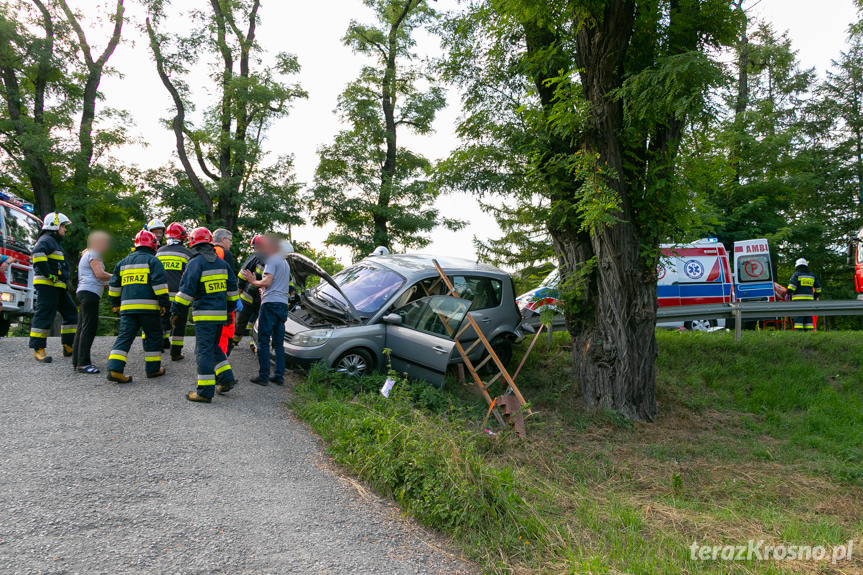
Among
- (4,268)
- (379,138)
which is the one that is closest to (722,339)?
(4,268)

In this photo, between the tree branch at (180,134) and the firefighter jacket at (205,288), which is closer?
the firefighter jacket at (205,288)

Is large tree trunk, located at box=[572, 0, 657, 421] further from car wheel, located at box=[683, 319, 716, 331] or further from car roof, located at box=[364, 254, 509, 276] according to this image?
car wheel, located at box=[683, 319, 716, 331]

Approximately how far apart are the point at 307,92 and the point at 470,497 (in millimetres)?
19870

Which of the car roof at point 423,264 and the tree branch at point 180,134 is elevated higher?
the tree branch at point 180,134

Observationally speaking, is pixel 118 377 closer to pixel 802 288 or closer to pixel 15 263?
pixel 15 263

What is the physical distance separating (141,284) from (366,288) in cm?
313

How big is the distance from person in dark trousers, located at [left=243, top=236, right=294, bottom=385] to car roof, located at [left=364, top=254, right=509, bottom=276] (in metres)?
1.99

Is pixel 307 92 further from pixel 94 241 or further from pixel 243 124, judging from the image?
pixel 94 241

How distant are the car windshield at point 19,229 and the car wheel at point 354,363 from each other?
6.76 meters

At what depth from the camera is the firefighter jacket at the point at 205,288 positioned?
20.2ft

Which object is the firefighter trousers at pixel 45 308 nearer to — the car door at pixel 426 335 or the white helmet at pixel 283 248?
the white helmet at pixel 283 248

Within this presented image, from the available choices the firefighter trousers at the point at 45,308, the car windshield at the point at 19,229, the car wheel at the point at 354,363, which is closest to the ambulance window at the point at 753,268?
the car wheel at the point at 354,363

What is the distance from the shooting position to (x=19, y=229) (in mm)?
10102

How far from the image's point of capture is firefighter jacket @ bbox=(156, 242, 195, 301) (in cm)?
728
